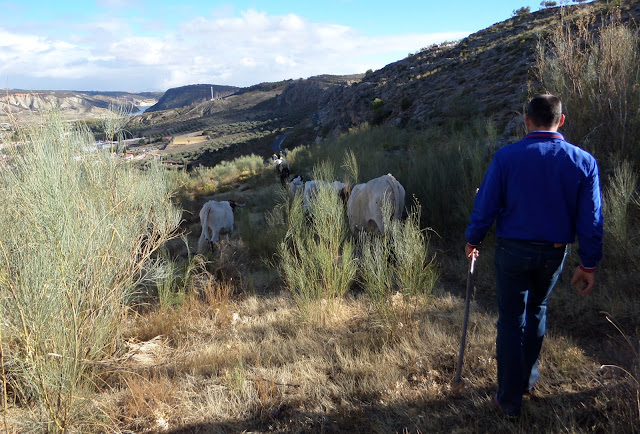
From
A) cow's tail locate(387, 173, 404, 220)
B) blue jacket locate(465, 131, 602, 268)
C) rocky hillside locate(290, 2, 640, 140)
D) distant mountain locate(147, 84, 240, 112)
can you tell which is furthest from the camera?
distant mountain locate(147, 84, 240, 112)

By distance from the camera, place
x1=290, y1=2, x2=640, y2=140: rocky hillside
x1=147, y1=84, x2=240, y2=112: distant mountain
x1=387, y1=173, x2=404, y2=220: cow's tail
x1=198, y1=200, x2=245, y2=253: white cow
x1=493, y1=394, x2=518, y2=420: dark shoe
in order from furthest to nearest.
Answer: x1=147, y1=84, x2=240, y2=112: distant mountain → x1=290, y1=2, x2=640, y2=140: rocky hillside → x1=198, y1=200, x2=245, y2=253: white cow → x1=387, y1=173, x2=404, y2=220: cow's tail → x1=493, y1=394, x2=518, y2=420: dark shoe

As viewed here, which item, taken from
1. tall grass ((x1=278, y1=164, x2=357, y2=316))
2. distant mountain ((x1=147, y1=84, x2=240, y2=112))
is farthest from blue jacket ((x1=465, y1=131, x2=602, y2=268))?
distant mountain ((x1=147, y1=84, x2=240, y2=112))

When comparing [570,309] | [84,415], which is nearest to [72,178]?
[84,415]

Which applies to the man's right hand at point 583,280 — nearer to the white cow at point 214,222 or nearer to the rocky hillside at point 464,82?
the rocky hillside at point 464,82

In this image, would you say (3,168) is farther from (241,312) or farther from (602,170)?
(602,170)

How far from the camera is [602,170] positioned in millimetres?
5062

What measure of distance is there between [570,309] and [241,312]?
3292 millimetres

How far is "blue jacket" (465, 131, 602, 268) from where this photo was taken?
2.04m

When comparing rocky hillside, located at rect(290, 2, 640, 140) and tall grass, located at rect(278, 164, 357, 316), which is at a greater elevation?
rocky hillside, located at rect(290, 2, 640, 140)

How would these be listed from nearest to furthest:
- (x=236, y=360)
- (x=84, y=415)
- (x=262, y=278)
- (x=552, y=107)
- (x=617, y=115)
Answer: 1. (x=552, y=107)
2. (x=84, y=415)
3. (x=236, y=360)
4. (x=617, y=115)
5. (x=262, y=278)

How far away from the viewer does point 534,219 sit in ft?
6.82

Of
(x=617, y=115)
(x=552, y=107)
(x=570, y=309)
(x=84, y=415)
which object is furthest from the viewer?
(x=617, y=115)

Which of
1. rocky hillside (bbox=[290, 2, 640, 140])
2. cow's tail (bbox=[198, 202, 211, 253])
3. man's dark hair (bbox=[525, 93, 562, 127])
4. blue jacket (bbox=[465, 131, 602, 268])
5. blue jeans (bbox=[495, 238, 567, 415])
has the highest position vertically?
rocky hillside (bbox=[290, 2, 640, 140])

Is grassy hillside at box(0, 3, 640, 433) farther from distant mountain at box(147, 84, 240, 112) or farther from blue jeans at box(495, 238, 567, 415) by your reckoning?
distant mountain at box(147, 84, 240, 112)
